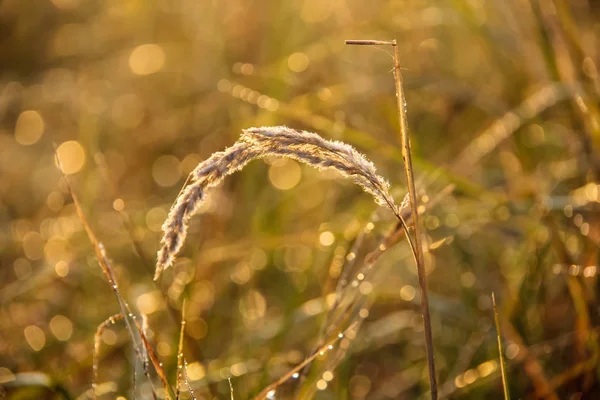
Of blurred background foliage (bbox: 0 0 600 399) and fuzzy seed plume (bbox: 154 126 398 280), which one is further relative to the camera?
blurred background foliage (bbox: 0 0 600 399)

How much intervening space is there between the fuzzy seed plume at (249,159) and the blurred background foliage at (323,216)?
0.40 meters

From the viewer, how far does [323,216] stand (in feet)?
7.98

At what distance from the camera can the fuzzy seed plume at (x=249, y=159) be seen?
881 mm

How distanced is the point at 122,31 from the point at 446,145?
2598 millimetres

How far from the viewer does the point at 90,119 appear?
2738 mm

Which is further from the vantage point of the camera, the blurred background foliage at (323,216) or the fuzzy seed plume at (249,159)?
the blurred background foliage at (323,216)

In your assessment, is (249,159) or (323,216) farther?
(323,216)

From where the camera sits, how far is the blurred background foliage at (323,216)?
5.57ft

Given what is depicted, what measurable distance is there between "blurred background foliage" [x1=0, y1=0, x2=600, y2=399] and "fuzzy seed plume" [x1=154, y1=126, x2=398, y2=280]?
0.40 meters

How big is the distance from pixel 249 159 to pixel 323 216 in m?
1.54

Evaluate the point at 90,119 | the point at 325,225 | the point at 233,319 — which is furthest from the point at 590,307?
the point at 90,119

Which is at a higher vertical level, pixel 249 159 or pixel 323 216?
pixel 249 159

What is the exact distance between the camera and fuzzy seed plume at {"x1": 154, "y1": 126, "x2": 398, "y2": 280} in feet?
2.89

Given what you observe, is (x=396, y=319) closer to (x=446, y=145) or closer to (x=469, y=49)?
(x=446, y=145)
